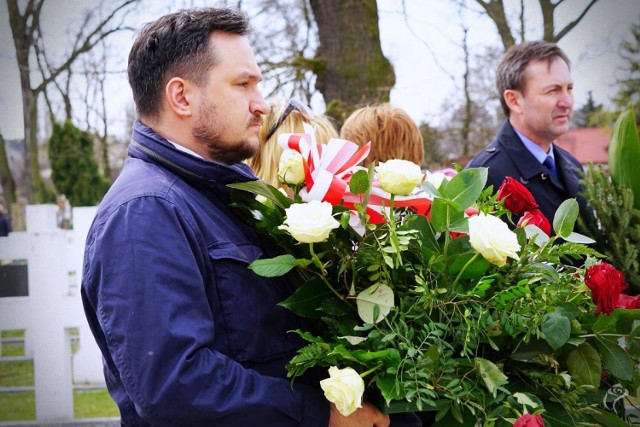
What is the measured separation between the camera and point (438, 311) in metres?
1.65

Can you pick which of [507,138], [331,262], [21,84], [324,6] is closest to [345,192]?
[331,262]

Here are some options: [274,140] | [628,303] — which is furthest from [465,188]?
[274,140]

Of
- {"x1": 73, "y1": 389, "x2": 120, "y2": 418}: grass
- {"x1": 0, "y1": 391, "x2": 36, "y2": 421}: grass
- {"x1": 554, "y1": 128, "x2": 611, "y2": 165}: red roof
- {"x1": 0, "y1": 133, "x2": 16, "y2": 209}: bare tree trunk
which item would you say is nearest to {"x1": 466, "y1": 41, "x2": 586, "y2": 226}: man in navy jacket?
{"x1": 73, "y1": 389, "x2": 120, "y2": 418}: grass

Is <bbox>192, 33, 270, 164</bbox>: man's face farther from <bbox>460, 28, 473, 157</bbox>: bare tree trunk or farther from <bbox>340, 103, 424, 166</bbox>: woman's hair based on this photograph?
<bbox>460, 28, 473, 157</bbox>: bare tree trunk

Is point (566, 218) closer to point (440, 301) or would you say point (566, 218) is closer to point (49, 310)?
point (440, 301)

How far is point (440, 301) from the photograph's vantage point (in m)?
1.61

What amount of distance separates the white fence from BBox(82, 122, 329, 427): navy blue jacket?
4434 millimetres

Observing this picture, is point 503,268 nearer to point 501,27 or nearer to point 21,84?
point 501,27

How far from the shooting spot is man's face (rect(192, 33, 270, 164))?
5.96 feet

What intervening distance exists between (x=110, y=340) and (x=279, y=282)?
44 cm

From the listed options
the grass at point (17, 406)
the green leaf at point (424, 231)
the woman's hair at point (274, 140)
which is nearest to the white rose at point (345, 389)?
the green leaf at point (424, 231)

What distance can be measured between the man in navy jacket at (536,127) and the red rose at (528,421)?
1.89m

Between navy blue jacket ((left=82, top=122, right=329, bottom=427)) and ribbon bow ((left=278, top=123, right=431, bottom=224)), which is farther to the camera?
ribbon bow ((left=278, top=123, right=431, bottom=224))

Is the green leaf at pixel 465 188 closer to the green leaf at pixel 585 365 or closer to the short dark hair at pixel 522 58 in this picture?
the green leaf at pixel 585 365
